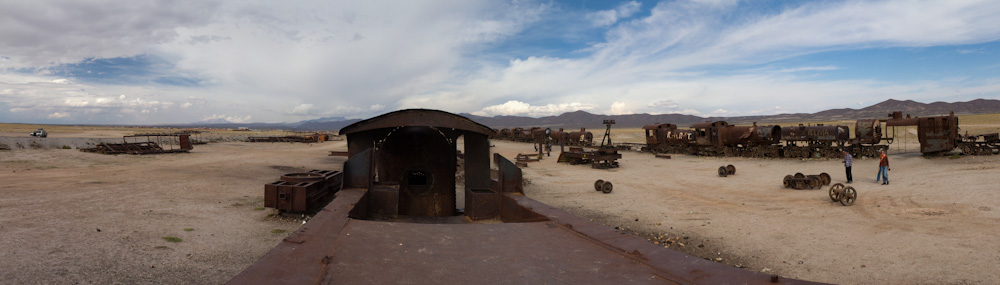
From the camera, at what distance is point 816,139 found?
24.4 metres

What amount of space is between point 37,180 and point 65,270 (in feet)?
33.2

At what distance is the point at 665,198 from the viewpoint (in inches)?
493

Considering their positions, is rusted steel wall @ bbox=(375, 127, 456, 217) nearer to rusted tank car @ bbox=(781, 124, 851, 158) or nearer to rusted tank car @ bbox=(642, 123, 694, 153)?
rusted tank car @ bbox=(781, 124, 851, 158)

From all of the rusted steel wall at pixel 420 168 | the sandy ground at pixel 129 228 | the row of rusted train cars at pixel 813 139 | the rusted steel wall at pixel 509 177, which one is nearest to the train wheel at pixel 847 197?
the rusted steel wall at pixel 509 177

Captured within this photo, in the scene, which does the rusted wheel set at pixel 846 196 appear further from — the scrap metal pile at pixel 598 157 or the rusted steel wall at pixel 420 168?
the scrap metal pile at pixel 598 157

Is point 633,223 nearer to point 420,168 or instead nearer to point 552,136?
point 420,168

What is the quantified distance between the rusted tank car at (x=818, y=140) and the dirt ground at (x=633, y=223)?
796cm

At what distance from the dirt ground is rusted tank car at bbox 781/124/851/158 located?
7.96 m

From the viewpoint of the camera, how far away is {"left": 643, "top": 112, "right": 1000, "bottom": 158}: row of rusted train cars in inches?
786

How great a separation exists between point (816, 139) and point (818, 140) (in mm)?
118

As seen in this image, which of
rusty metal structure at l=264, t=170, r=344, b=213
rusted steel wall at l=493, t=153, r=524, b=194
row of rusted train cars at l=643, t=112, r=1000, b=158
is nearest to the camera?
rusted steel wall at l=493, t=153, r=524, b=194

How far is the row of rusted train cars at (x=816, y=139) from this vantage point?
20.0 m

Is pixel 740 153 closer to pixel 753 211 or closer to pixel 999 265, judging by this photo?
pixel 753 211

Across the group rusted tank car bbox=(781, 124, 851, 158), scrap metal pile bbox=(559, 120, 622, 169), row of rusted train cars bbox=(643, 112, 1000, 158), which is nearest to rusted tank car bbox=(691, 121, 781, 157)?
row of rusted train cars bbox=(643, 112, 1000, 158)
